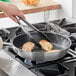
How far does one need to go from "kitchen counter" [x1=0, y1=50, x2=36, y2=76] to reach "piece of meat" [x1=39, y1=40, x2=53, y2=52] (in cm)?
14

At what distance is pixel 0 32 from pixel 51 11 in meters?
0.78

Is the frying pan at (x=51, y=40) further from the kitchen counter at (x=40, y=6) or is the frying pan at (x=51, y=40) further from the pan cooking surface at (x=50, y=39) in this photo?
the kitchen counter at (x=40, y=6)

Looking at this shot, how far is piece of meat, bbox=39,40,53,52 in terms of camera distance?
1.20 metres

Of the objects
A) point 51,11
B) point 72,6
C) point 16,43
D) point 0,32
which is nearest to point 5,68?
point 16,43

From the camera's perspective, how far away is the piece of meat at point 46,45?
1.20 metres

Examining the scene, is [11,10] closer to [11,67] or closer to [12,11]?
[12,11]

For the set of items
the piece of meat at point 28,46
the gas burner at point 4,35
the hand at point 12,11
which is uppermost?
the hand at point 12,11

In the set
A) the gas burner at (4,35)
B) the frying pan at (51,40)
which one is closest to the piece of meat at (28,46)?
the frying pan at (51,40)

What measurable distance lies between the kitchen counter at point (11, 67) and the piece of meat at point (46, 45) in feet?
0.47

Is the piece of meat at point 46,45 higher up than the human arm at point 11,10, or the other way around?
the human arm at point 11,10

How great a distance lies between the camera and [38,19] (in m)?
2.18

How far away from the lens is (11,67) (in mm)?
1099

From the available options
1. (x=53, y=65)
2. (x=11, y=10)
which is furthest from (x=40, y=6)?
(x=53, y=65)

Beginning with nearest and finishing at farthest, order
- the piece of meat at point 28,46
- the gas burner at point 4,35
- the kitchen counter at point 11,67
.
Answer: the kitchen counter at point 11,67
the piece of meat at point 28,46
the gas burner at point 4,35
